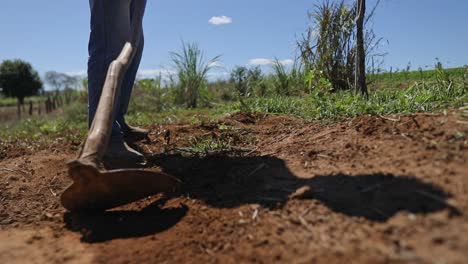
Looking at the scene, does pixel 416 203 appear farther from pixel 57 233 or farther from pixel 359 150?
pixel 57 233

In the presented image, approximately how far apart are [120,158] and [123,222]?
0.64m

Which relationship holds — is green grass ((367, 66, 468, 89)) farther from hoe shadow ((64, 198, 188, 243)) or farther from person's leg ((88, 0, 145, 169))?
hoe shadow ((64, 198, 188, 243))

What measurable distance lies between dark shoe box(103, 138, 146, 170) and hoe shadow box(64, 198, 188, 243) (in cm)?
43

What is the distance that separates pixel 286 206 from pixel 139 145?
5.98 feet

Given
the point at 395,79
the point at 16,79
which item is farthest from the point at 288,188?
the point at 16,79

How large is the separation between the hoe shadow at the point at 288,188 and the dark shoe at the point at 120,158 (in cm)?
16

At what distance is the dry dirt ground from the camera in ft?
4.28

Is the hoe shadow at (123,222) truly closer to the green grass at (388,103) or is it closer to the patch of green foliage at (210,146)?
the patch of green foliage at (210,146)

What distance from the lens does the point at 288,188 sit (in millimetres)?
1864

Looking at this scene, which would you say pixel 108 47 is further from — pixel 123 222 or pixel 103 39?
pixel 123 222

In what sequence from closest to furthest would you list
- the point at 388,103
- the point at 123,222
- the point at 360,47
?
1. the point at 123,222
2. the point at 388,103
3. the point at 360,47

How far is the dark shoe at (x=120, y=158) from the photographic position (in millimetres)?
2496

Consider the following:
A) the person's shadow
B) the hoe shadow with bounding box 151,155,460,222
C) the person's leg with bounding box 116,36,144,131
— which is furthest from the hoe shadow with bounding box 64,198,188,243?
the person's leg with bounding box 116,36,144,131

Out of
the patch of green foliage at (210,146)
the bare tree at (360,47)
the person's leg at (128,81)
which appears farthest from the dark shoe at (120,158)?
the bare tree at (360,47)
